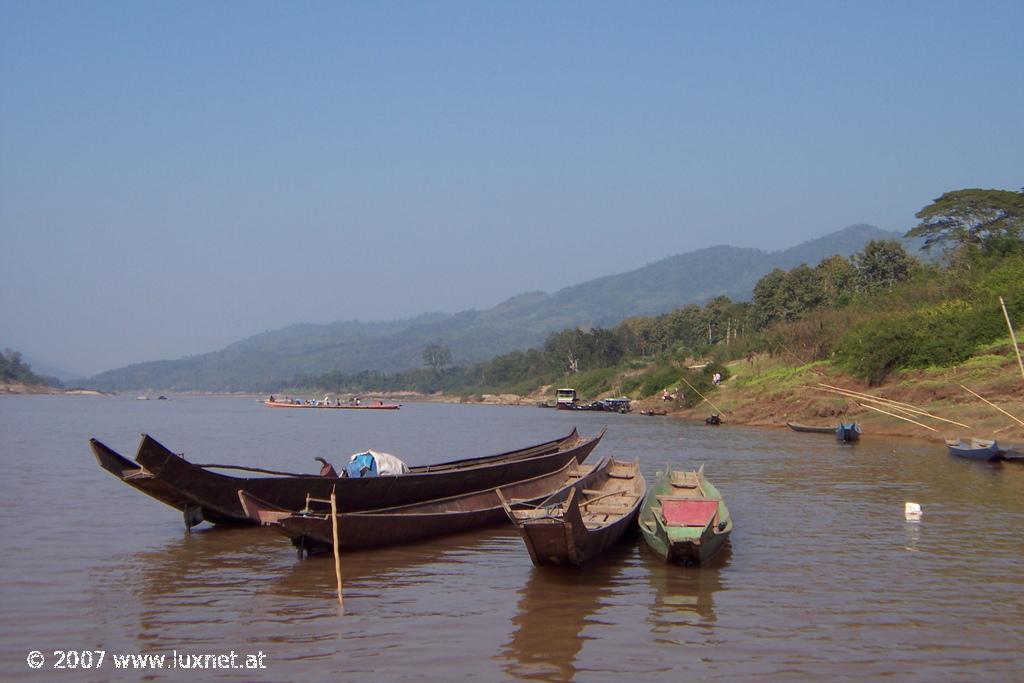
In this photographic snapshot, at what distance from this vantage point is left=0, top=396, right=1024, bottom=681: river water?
30.0ft

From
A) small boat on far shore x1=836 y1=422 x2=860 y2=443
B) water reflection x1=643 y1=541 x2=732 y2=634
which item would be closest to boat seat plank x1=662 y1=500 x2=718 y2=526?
water reflection x1=643 y1=541 x2=732 y2=634

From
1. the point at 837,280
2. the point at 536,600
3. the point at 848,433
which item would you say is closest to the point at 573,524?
the point at 536,600

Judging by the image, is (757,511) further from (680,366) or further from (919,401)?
(680,366)

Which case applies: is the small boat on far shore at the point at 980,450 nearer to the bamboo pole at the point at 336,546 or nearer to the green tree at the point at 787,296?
the bamboo pole at the point at 336,546

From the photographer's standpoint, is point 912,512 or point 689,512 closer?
point 689,512

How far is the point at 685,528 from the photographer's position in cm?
1300

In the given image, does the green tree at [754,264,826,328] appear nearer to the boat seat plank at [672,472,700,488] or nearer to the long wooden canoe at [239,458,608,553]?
the boat seat plank at [672,472,700,488]

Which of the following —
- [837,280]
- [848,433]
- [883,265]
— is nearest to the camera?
[848,433]

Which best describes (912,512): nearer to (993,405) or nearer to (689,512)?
(689,512)

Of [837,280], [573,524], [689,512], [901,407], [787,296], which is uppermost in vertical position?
[837,280]

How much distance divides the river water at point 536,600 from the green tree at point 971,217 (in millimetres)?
45294

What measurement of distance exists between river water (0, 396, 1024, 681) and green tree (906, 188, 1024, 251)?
149 ft

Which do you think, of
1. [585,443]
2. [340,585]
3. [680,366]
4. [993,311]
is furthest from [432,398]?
[340,585]

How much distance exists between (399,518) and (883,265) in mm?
63010
